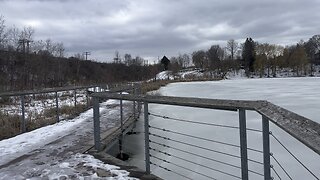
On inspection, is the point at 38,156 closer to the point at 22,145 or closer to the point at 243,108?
the point at 22,145

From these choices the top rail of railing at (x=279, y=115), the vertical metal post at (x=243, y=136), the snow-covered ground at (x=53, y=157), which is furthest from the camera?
the snow-covered ground at (x=53, y=157)

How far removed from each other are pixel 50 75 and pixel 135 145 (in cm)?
3101

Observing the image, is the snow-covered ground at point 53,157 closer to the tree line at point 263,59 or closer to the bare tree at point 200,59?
the tree line at point 263,59

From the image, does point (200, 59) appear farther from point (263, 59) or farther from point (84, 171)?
point (84, 171)

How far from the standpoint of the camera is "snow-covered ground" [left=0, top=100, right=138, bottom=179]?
5.39 metres

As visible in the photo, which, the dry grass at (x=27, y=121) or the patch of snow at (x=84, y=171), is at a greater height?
the dry grass at (x=27, y=121)

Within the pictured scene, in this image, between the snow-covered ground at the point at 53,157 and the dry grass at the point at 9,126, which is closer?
the snow-covered ground at the point at 53,157

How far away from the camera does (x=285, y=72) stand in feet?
368

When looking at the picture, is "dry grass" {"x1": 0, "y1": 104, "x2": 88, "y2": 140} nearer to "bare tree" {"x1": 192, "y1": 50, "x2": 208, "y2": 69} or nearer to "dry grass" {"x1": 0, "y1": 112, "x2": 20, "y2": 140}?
"dry grass" {"x1": 0, "y1": 112, "x2": 20, "y2": 140}

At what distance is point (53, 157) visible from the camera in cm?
661

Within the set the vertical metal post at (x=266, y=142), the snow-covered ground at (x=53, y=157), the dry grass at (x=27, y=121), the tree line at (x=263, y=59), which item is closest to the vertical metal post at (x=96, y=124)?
the snow-covered ground at (x=53, y=157)

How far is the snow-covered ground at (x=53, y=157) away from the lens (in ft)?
17.7

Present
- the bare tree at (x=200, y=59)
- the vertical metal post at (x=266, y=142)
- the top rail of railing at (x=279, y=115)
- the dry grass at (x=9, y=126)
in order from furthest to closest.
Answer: the bare tree at (x=200, y=59), the dry grass at (x=9, y=126), the vertical metal post at (x=266, y=142), the top rail of railing at (x=279, y=115)

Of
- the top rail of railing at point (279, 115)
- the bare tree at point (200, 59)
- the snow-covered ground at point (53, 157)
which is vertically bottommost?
the snow-covered ground at point (53, 157)
